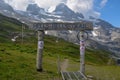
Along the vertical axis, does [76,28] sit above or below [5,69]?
above

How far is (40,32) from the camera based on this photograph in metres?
35.9

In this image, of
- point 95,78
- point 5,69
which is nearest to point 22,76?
point 5,69

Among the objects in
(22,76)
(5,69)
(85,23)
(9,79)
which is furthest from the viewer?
(85,23)

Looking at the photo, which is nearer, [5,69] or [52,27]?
[5,69]

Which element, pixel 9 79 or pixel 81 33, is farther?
pixel 81 33

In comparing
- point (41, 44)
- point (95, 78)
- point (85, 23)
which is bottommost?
point (95, 78)

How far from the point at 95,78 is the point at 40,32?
30.9 ft

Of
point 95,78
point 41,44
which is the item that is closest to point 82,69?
point 95,78

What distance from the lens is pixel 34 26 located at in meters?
35.3

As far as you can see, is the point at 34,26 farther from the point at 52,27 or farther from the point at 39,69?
the point at 39,69

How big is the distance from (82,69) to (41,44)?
19.3 feet

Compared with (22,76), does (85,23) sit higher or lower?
higher

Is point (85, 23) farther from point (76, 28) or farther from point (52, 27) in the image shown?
point (52, 27)

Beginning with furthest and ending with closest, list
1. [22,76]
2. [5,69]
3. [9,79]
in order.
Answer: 1. [5,69]
2. [22,76]
3. [9,79]
